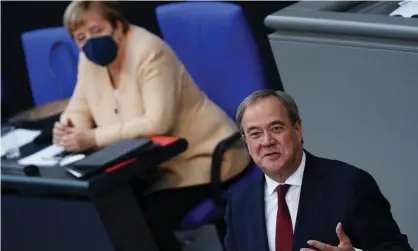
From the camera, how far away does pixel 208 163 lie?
2898mm

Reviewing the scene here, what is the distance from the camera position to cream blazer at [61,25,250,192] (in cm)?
280

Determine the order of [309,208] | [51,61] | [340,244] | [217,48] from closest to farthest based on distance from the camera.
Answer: [340,244], [309,208], [217,48], [51,61]

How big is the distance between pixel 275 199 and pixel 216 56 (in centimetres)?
125

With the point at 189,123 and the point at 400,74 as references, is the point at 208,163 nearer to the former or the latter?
the point at 189,123

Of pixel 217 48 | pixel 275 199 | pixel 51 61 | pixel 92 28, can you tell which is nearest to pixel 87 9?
pixel 92 28

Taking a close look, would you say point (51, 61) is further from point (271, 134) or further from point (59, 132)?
point (271, 134)

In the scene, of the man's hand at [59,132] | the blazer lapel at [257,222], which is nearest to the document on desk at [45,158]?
the man's hand at [59,132]

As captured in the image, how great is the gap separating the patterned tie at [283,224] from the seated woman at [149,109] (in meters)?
1.05

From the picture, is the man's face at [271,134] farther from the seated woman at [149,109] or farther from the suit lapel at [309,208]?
the seated woman at [149,109]

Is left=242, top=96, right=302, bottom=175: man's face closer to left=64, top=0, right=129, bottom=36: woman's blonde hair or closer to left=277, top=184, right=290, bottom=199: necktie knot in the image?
left=277, top=184, right=290, bottom=199: necktie knot

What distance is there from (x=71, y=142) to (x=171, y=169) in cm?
35

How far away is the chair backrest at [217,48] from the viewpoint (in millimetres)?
2910

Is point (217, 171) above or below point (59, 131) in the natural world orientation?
below

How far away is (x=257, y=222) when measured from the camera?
1.80m
